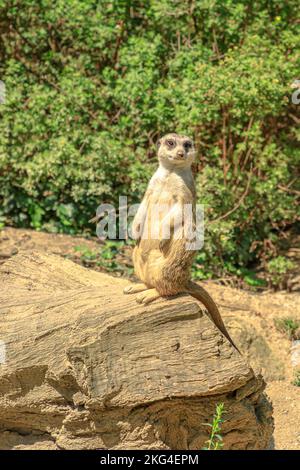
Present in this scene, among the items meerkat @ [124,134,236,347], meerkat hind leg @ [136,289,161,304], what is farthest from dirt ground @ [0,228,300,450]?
meerkat hind leg @ [136,289,161,304]

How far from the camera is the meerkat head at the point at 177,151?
5.54m

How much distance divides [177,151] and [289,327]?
10.8 ft

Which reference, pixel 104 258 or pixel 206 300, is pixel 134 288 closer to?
pixel 206 300

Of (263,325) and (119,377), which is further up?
(119,377)

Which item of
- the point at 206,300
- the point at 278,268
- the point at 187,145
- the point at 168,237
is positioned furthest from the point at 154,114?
the point at 206,300

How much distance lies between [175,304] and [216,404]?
0.70 m

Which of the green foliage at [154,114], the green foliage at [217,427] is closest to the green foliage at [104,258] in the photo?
the green foliage at [154,114]

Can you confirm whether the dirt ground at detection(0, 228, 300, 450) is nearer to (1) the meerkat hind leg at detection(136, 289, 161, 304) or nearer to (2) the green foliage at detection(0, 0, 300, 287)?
(2) the green foliage at detection(0, 0, 300, 287)

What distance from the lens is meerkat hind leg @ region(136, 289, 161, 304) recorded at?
209 inches

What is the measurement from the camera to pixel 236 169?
30.4 feet

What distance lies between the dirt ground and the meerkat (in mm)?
1694

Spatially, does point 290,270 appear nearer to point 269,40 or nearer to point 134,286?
point 269,40

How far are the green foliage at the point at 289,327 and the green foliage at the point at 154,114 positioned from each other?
1.17 metres

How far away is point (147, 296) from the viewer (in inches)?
210
